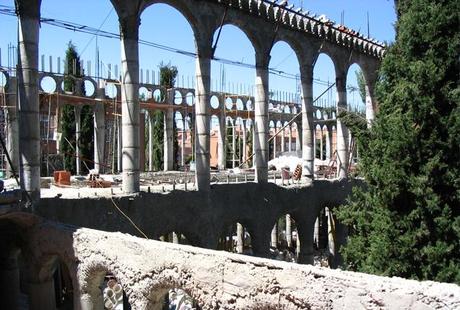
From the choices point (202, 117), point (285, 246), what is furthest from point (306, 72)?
point (285, 246)

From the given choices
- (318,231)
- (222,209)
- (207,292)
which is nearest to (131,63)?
(222,209)

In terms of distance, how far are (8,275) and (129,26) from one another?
7793 mm

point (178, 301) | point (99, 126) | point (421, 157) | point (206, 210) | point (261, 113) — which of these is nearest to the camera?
point (421, 157)

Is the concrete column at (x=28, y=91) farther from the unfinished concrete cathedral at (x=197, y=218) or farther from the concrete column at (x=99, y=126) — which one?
the concrete column at (x=99, y=126)

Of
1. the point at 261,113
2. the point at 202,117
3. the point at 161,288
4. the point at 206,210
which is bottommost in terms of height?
the point at 161,288

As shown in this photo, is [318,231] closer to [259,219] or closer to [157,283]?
[259,219]

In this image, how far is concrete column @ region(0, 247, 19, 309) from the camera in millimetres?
14609

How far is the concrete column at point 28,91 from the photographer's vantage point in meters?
13.3

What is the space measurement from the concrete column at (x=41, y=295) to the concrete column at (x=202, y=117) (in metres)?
5.83

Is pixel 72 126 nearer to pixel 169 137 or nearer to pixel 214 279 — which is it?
pixel 169 137

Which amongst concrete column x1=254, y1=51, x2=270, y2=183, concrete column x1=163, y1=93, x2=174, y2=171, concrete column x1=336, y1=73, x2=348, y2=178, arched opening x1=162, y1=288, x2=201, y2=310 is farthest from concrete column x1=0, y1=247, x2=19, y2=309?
concrete column x1=163, y1=93, x2=174, y2=171

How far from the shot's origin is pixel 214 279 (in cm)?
859

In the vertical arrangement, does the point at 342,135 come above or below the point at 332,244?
above

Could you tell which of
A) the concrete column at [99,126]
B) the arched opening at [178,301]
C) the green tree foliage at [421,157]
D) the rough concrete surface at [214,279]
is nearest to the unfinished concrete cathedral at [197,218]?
the rough concrete surface at [214,279]
